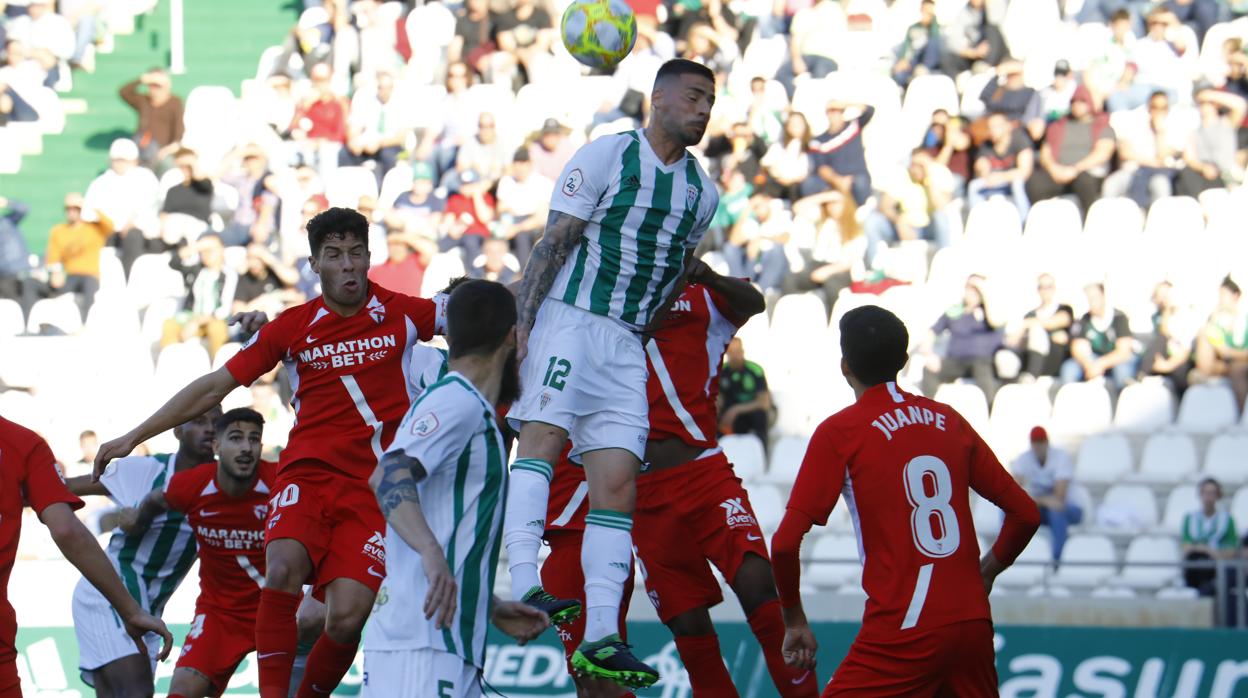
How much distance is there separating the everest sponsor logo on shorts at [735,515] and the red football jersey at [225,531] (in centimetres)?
249

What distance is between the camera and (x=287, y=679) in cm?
875

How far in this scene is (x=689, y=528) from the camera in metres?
9.24

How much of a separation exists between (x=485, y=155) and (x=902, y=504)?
42.8ft

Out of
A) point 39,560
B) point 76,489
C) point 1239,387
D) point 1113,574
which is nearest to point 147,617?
point 76,489

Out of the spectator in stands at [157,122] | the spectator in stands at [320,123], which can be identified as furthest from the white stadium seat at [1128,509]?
the spectator in stands at [157,122]

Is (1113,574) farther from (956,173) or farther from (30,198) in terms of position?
(30,198)

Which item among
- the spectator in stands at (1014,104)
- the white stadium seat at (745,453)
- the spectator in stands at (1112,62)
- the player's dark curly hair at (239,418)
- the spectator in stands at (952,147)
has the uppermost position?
the spectator in stands at (1112,62)

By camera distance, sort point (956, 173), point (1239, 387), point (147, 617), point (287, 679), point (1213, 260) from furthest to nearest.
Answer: point (956, 173) → point (1213, 260) → point (1239, 387) → point (287, 679) → point (147, 617)

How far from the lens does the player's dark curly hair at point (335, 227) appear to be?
28.5 ft

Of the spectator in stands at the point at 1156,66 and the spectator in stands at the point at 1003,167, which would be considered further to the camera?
the spectator in stands at the point at 1156,66

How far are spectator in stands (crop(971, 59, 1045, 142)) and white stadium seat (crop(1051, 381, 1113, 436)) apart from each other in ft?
10.4

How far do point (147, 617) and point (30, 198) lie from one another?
54.4ft

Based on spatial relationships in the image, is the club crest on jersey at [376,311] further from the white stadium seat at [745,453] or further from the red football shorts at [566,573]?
the white stadium seat at [745,453]

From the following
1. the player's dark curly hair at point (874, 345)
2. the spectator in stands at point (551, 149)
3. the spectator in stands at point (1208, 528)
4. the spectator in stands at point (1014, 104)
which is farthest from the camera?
the spectator in stands at point (551, 149)
